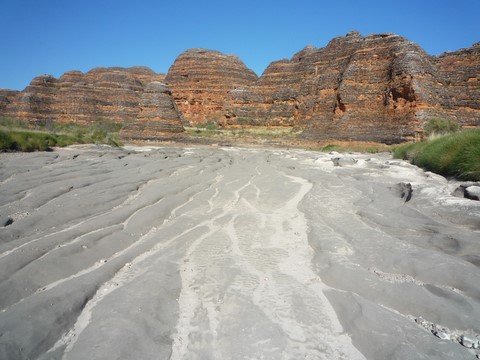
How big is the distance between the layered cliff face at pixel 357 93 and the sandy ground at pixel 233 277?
2379 cm

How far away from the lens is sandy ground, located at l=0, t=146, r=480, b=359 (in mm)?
1752

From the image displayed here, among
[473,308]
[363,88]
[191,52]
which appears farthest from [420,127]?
[191,52]

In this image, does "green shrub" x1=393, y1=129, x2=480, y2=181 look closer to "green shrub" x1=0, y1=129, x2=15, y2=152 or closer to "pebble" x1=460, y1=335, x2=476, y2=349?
"pebble" x1=460, y1=335, x2=476, y2=349

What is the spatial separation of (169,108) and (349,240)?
32.0 meters

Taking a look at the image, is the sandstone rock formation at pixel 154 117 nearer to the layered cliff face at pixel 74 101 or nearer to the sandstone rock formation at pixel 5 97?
the layered cliff face at pixel 74 101

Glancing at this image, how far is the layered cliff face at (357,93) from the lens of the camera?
84.7 ft

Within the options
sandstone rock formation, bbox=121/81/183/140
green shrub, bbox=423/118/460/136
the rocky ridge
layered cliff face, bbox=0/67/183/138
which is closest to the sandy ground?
green shrub, bbox=423/118/460/136

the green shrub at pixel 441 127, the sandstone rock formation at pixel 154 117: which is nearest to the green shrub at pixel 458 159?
the green shrub at pixel 441 127

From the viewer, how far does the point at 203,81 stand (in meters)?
51.2

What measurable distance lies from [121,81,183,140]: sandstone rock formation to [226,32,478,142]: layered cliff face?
8617mm

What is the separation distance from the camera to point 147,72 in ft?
246

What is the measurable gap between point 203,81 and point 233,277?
5154cm

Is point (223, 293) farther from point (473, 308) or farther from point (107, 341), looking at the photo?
point (473, 308)

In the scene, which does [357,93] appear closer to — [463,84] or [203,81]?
→ [463,84]
